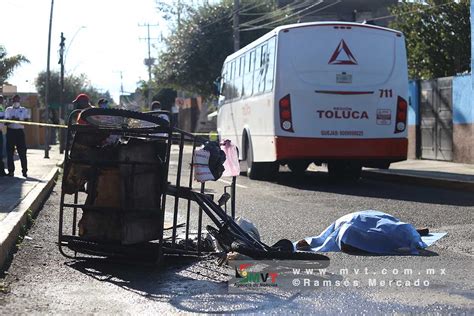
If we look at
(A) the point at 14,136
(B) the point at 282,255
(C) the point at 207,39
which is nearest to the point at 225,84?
(A) the point at 14,136

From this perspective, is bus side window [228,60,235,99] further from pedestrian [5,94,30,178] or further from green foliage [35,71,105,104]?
green foliage [35,71,105,104]

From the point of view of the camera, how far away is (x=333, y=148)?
48.1ft

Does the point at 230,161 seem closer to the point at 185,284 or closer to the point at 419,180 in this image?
the point at 185,284

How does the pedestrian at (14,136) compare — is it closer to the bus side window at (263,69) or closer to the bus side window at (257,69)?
the bus side window at (263,69)

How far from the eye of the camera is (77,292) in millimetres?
5824

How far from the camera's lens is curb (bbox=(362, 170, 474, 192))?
45.7 ft

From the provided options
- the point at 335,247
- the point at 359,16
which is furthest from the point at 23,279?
the point at 359,16

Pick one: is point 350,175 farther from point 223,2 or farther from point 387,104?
point 223,2

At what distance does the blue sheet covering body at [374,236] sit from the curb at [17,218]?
303cm

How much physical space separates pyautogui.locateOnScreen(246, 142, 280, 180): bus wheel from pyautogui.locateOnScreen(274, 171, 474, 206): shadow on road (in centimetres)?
26

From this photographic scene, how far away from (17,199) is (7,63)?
23961mm

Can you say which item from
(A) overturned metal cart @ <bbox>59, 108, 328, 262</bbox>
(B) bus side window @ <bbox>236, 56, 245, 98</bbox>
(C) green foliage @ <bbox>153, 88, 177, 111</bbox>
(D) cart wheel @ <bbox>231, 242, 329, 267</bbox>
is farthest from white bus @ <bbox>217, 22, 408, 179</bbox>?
(C) green foliage @ <bbox>153, 88, 177, 111</bbox>

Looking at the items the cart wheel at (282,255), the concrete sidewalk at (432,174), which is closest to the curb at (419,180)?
the concrete sidewalk at (432,174)

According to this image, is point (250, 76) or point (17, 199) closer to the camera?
point (17, 199)
